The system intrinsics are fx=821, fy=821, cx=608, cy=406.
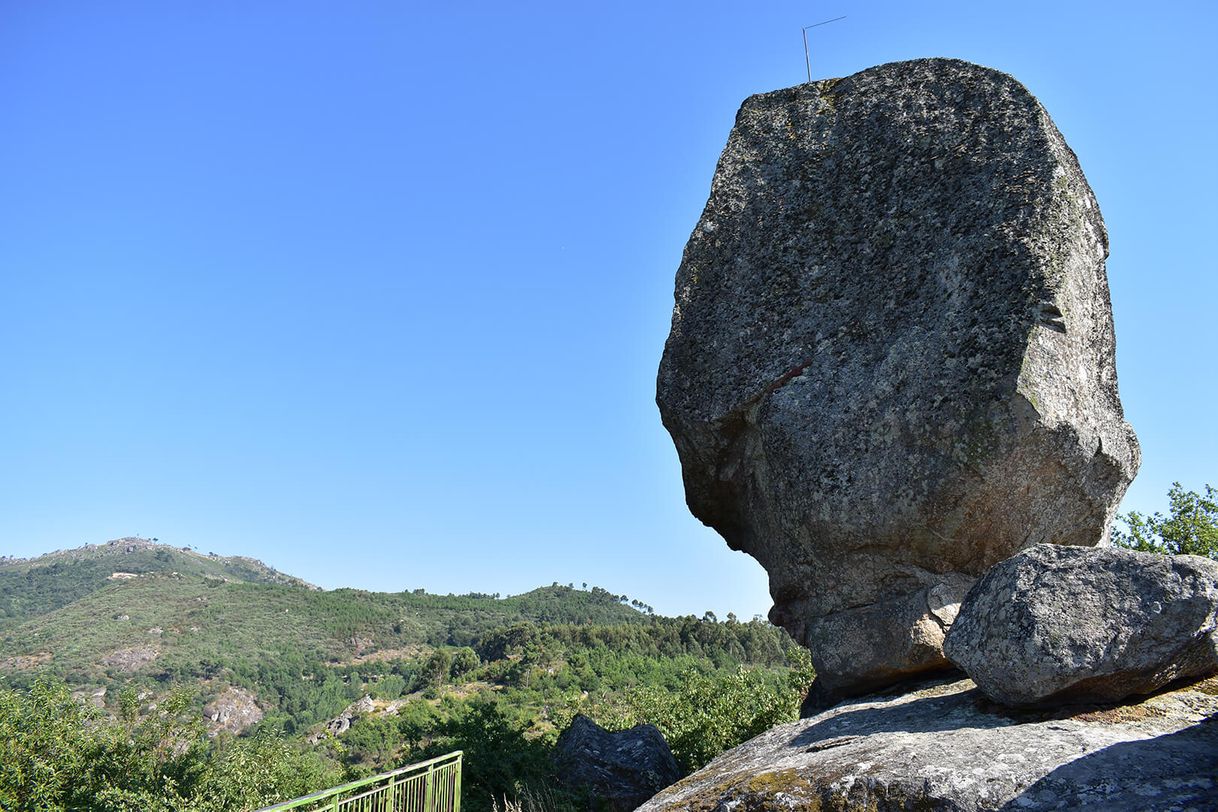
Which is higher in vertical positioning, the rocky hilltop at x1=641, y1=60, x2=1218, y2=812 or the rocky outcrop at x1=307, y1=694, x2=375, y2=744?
the rocky hilltop at x1=641, y1=60, x2=1218, y2=812

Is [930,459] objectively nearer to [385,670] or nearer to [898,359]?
[898,359]

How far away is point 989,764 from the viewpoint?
473 centimetres

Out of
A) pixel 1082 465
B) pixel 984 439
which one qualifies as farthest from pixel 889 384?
pixel 1082 465

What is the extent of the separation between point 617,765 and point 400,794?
13.0ft

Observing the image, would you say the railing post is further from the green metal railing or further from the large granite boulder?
the large granite boulder

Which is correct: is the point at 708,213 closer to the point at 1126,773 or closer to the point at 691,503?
the point at 691,503

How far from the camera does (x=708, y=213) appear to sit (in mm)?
10266

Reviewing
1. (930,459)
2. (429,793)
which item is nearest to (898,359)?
(930,459)

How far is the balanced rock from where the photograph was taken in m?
5.16

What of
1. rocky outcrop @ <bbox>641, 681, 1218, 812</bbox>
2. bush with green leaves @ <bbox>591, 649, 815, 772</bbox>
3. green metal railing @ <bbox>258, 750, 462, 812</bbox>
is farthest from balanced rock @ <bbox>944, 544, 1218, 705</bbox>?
bush with green leaves @ <bbox>591, 649, 815, 772</bbox>

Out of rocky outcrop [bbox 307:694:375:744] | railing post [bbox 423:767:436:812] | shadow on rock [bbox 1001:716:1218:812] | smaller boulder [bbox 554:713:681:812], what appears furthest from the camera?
rocky outcrop [bbox 307:694:375:744]

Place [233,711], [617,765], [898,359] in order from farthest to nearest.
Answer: [233,711] → [617,765] → [898,359]

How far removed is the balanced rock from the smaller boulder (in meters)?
7.26

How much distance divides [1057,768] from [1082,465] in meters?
3.72
